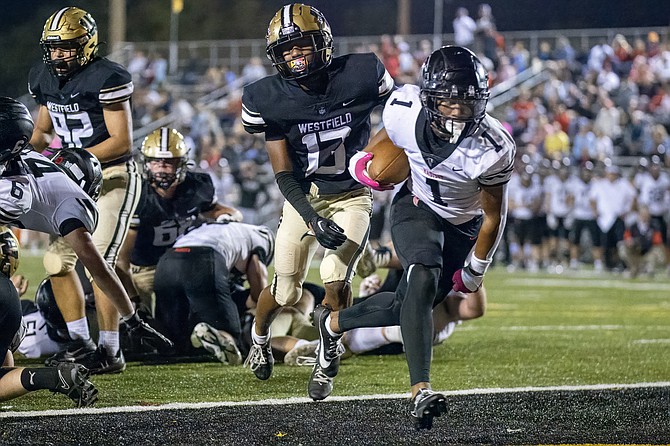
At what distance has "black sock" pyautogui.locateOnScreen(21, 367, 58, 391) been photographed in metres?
3.79

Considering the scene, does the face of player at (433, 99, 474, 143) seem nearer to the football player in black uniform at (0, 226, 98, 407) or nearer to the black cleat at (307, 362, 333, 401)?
the black cleat at (307, 362, 333, 401)

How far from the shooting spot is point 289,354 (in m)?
5.64

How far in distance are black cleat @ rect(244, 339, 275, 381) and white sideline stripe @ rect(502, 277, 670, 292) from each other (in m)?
7.22

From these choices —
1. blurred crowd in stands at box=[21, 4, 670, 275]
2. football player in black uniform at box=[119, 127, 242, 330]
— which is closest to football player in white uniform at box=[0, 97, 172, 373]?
football player in black uniform at box=[119, 127, 242, 330]

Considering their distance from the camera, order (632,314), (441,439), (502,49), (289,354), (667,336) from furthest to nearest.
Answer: (502,49), (632,314), (667,336), (289,354), (441,439)

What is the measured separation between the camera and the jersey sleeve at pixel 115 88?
5520 mm

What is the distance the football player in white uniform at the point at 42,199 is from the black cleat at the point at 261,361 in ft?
2.03

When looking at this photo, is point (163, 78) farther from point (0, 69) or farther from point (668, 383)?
point (668, 383)

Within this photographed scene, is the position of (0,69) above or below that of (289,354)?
below

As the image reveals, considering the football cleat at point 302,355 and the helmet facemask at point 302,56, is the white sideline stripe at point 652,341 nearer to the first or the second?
the football cleat at point 302,355

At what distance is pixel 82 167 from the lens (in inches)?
198

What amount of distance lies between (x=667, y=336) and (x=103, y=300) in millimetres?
3938

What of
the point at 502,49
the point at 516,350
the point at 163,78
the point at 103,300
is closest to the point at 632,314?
the point at 516,350

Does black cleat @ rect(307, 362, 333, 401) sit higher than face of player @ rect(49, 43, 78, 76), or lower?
lower
